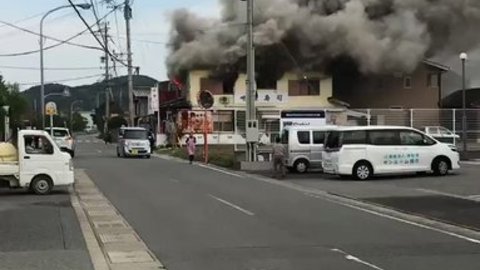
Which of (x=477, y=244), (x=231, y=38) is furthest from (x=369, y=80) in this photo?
(x=477, y=244)

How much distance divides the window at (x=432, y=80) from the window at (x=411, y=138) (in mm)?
Answer: 36458

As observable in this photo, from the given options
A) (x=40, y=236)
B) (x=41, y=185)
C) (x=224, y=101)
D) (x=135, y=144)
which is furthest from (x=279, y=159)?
(x=224, y=101)

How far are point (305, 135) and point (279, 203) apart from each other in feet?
36.1

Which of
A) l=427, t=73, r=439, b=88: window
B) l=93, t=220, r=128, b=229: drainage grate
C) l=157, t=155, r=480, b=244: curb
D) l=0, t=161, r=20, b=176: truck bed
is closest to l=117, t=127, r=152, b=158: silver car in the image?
l=157, t=155, r=480, b=244: curb

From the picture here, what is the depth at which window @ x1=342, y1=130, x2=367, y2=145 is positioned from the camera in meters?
23.7

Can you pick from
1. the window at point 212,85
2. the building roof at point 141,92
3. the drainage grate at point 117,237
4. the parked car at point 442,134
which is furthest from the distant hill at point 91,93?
the drainage grate at point 117,237

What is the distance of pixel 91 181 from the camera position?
2353 centimetres

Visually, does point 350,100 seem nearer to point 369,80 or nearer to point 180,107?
point 369,80

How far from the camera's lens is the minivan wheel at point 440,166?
80.1ft

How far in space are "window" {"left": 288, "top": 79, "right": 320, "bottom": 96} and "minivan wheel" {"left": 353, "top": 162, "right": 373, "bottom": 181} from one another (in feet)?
117

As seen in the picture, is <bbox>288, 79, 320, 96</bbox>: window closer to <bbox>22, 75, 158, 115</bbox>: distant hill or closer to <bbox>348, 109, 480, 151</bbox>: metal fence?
<bbox>348, 109, 480, 151</bbox>: metal fence

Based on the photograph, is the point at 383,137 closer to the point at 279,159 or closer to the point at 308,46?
the point at 279,159

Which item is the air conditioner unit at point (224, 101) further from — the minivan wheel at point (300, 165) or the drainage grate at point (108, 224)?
the drainage grate at point (108, 224)

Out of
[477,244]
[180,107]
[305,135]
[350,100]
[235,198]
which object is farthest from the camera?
[350,100]
